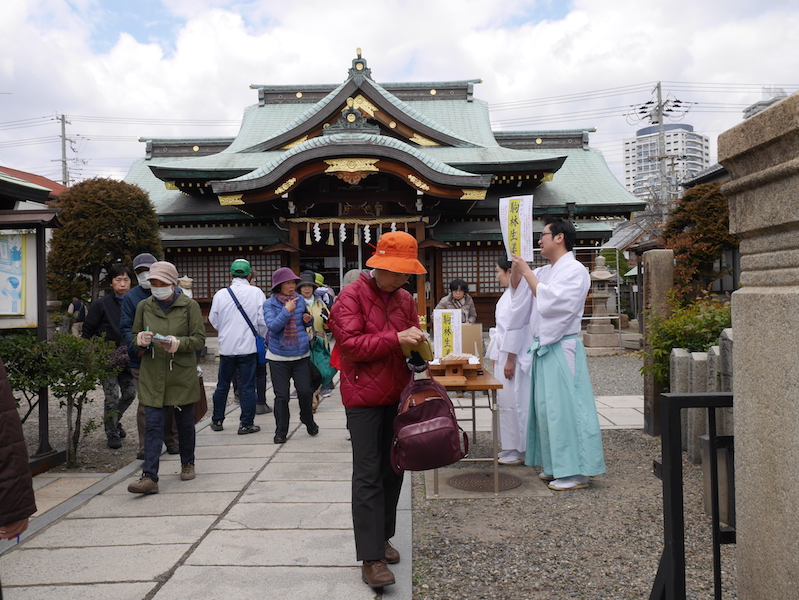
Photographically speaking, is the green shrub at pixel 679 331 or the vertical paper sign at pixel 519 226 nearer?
the vertical paper sign at pixel 519 226

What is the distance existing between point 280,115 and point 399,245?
770 inches

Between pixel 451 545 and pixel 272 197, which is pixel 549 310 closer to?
pixel 451 545

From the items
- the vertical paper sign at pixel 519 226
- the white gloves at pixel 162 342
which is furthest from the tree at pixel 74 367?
the vertical paper sign at pixel 519 226

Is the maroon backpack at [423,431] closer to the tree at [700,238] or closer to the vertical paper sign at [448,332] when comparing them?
the vertical paper sign at [448,332]

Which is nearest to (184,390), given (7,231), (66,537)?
(66,537)

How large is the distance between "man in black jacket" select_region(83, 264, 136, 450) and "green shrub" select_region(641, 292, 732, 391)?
16.3ft

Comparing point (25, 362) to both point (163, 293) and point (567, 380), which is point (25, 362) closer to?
point (163, 293)

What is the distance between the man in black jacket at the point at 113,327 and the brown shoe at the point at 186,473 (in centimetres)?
146

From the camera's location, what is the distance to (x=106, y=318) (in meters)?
6.03

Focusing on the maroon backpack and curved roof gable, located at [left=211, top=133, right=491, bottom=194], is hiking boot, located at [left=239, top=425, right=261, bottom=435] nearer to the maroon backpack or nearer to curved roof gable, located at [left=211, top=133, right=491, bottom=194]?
the maroon backpack

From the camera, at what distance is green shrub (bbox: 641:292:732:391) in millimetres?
5504

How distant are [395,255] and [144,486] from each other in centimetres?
273

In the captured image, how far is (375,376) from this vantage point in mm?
3049

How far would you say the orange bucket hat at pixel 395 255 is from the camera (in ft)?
9.79
